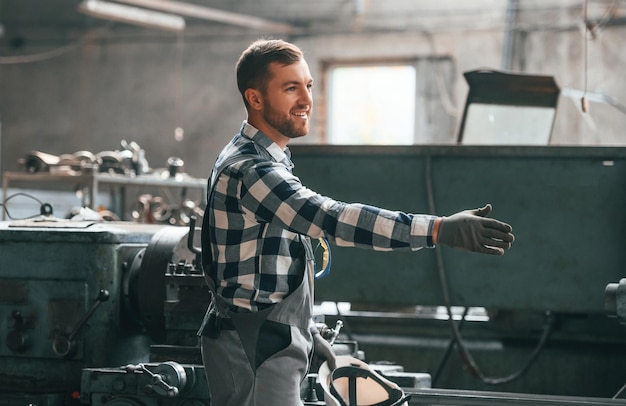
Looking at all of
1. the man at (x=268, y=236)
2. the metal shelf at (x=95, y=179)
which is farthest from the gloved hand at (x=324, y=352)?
the metal shelf at (x=95, y=179)

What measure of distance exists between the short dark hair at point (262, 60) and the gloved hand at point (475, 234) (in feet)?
1.75

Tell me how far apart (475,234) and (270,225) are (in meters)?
0.45

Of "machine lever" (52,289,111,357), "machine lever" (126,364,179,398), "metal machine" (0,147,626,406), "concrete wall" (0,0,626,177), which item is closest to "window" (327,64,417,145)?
"concrete wall" (0,0,626,177)

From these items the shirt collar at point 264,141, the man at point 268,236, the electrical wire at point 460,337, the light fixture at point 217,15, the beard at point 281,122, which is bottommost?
the electrical wire at point 460,337

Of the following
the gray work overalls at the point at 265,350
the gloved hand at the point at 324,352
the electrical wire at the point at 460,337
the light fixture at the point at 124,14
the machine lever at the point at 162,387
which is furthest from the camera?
the light fixture at the point at 124,14

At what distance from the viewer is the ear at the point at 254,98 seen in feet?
6.64

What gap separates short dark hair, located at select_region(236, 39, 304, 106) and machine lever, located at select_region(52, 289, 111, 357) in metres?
1.06

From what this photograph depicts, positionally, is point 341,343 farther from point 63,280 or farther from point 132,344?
point 63,280

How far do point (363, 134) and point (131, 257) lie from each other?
7098 millimetres

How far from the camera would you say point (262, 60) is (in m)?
2.02

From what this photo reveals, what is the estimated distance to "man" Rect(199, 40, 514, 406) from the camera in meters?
1.81

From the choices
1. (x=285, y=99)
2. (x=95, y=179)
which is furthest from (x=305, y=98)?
(x=95, y=179)

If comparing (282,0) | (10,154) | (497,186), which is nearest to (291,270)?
(497,186)

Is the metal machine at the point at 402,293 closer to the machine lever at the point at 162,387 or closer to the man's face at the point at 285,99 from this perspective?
the machine lever at the point at 162,387
